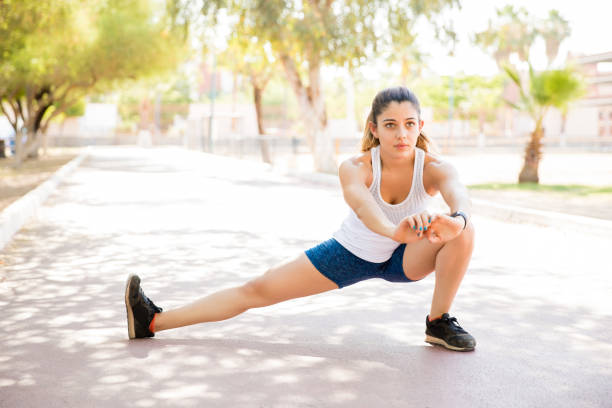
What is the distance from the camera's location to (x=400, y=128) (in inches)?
156

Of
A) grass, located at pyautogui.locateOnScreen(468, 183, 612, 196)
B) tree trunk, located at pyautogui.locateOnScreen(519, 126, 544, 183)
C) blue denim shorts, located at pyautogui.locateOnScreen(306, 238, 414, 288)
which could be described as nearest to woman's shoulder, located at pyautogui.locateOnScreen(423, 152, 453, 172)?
blue denim shorts, located at pyautogui.locateOnScreen(306, 238, 414, 288)

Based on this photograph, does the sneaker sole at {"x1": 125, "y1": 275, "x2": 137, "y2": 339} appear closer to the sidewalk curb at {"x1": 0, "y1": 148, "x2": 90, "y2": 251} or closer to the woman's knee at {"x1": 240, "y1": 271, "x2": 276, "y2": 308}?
the woman's knee at {"x1": 240, "y1": 271, "x2": 276, "y2": 308}

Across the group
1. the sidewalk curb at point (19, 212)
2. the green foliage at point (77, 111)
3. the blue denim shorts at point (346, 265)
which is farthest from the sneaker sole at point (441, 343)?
the green foliage at point (77, 111)

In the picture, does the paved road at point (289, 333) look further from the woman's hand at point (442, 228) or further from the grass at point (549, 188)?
the grass at point (549, 188)

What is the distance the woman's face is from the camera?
396 cm

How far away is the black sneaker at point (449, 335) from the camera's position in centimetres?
419

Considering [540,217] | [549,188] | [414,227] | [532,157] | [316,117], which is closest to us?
[414,227]

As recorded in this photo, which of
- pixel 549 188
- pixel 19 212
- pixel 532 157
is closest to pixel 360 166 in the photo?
pixel 19 212

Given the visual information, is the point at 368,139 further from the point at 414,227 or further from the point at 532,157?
the point at 532,157

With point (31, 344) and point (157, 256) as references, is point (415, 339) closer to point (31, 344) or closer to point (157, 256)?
point (31, 344)

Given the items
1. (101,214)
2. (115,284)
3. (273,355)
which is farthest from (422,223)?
(101,214)

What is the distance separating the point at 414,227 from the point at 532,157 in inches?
584

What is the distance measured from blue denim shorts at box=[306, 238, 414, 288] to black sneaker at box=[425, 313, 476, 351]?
31cm

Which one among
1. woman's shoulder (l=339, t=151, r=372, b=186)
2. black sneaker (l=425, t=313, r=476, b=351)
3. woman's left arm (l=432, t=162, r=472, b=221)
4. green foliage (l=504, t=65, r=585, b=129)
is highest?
green foliage (l=504, t=65, r=585, b=129)
